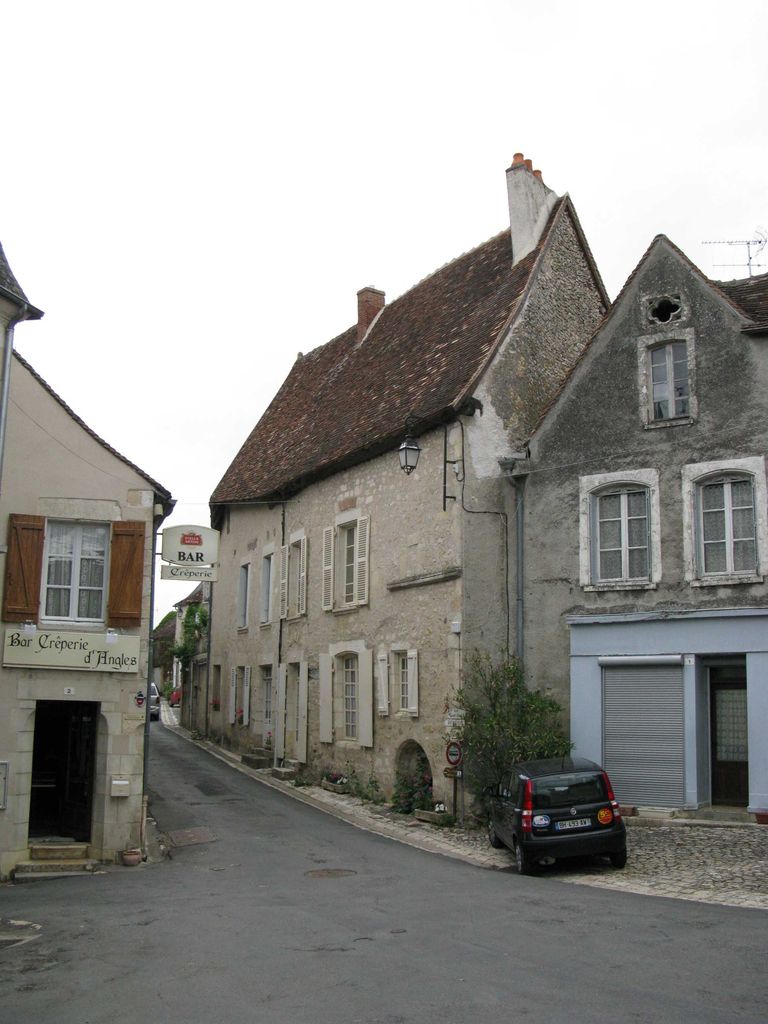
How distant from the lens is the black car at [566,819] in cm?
1222

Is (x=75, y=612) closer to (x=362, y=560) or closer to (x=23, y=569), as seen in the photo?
(x=23, y=569)

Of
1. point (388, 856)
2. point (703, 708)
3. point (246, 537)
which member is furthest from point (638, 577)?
point (246, 537)

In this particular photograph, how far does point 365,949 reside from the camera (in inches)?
332

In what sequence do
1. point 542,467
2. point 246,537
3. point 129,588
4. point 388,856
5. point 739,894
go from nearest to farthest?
point 739,894
point 388,856
point 129,588
point 542,467
point 246,537

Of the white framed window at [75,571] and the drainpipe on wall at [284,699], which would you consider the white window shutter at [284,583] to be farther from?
the white framed window at [75,571]

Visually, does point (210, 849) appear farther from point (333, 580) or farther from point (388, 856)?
point (333, 580)

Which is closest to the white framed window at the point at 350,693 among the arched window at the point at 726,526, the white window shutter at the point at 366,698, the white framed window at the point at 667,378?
the white window shutter at the point at 366,698

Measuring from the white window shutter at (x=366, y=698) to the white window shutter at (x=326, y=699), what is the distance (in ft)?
4.48

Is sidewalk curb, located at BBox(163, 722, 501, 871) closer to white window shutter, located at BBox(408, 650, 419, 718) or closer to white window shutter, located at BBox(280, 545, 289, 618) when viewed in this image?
white window shutter, located at BBox(408, 650, 419, 718)

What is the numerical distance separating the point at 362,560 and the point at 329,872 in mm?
8133

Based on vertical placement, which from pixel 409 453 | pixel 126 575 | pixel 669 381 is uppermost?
pixel 669 381

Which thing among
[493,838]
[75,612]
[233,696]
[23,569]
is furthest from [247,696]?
[493,838]

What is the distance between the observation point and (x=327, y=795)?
1994 centimetres

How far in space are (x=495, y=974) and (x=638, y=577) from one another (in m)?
9.88
